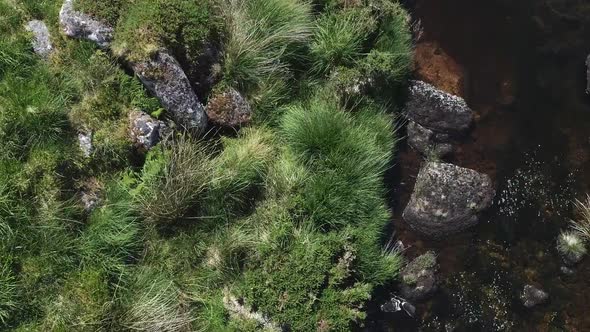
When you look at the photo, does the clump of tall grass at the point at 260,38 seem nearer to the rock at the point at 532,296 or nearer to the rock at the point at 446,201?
the rock at the point at 446,201

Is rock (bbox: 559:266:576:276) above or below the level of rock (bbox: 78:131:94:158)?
below

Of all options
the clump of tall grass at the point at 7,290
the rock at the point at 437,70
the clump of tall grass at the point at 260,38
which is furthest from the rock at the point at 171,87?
the rock at the point at 437,70

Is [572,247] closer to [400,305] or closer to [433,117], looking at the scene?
[400,305]

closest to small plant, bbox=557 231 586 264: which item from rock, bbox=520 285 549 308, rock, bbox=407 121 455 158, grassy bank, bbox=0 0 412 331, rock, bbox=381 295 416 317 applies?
rock, bbox=520 285 549 308

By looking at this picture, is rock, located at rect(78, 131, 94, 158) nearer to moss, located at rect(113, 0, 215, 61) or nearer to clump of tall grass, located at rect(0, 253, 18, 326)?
moss, located at rect(113, 0, 215, 61)

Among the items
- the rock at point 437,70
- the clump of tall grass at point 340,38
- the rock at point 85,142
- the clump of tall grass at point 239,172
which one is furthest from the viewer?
the rock at point 437,70

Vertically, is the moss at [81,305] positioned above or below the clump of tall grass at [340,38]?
below
